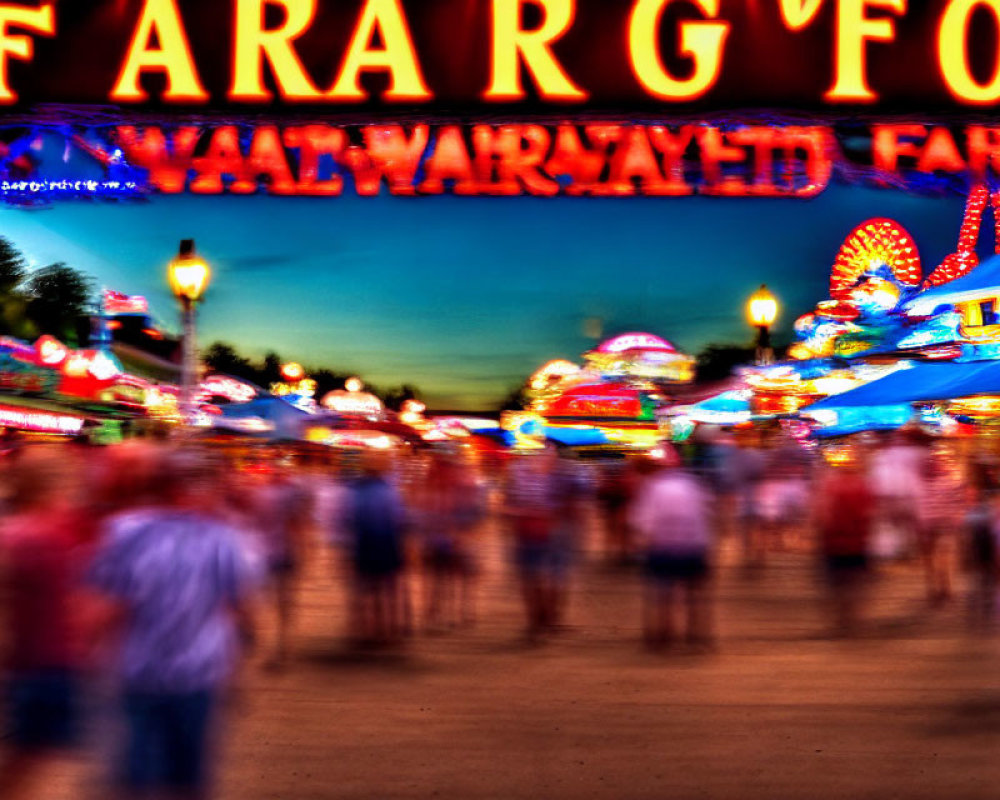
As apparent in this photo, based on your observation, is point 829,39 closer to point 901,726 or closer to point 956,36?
point 956,36

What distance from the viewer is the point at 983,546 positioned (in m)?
11.5

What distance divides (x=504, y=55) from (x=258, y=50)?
5.62 feet

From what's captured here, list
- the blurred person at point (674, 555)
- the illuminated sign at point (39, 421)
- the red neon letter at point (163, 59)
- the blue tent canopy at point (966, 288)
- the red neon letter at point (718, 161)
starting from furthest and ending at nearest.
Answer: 1. the illuminated sign at point (39, 421)
2. the blue tent canopy at point (966, 288)
3. the blurred person at point (674, 555)
4. the red neon letter at point (718, 161)
5. the red neon letter at point (163, 59)

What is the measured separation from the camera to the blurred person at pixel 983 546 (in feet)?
36.9

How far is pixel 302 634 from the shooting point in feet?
36.1

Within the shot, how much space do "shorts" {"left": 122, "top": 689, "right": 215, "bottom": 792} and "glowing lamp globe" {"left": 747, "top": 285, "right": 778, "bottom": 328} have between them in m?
14.9

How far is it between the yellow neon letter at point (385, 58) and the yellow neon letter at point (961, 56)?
11.9 ft

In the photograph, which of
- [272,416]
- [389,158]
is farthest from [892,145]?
[272,416]

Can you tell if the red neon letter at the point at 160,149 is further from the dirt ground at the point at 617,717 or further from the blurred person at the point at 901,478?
the blurred person at the point at 901,478

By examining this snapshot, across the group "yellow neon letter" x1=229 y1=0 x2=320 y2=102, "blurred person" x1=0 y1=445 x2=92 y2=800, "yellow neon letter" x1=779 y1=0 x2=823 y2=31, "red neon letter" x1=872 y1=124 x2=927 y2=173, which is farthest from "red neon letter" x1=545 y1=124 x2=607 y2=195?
"blurred person" x1=0 y1=445 x2=92 y2=800

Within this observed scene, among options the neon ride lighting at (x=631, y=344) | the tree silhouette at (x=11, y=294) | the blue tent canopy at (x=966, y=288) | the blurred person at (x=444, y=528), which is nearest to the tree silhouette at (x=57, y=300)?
the tree silhouette at (x=11, y=294)

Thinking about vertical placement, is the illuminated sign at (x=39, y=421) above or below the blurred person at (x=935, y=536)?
above

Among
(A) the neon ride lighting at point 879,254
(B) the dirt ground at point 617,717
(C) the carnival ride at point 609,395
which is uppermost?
(A) the neon ride lighting at point 879,254

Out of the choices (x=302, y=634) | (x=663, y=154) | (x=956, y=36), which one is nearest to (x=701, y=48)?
(x=663, y=154)
